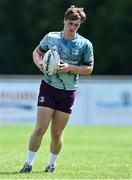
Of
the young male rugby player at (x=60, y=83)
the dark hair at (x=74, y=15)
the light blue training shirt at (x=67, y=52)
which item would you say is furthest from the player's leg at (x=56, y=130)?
the dark hair at (x=74, y=15)

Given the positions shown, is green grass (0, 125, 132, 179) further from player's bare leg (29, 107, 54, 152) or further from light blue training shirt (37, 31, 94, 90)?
light blue training shirt (37, 31, 94, 90)

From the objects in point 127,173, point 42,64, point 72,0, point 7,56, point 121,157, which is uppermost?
point 42,64

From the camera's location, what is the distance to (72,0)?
4441 cm

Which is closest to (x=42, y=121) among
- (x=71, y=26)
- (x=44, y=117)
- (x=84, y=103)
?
(x=44, y=117)

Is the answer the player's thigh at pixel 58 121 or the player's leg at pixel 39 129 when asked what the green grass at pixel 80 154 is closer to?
the player's leg at pixel 39 129

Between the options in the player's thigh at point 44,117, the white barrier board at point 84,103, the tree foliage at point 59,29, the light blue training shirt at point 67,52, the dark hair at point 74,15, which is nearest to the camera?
the dark hair at point 74,15

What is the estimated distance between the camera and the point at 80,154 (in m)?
15.6

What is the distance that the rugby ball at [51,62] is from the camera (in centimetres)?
1134

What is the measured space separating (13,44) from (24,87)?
18872 mm

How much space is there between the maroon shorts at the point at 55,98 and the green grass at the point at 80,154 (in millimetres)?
951

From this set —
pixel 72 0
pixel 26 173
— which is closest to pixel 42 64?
pixel 26 173

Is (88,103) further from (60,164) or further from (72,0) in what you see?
(72,0)

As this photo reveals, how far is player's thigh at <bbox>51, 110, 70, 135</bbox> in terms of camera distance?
38.2 ft

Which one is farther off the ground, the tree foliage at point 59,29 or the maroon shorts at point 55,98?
the maroon shorts at point 55,98
